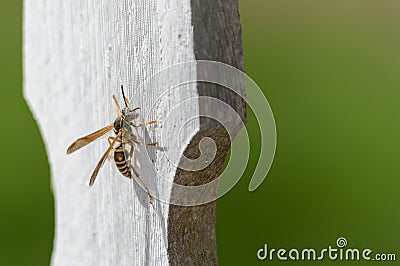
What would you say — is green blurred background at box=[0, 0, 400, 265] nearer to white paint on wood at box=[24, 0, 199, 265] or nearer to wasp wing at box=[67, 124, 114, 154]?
white paint on wood at box=[24, 0, 199, 265]

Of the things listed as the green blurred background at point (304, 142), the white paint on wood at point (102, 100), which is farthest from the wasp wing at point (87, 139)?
the green blurred background at point (304, 142)

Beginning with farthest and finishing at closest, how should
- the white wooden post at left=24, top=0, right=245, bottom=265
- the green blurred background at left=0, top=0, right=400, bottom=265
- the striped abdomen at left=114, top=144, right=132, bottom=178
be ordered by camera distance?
the green blurred background at left=0, top=0, right=400, bottom=265
the striped abdomen at left=114, top=144, right=132, bottom=178
the white wooden post at left=24, top=0, right=245, bottom=265

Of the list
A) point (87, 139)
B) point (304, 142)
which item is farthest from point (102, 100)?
point (304, 142)

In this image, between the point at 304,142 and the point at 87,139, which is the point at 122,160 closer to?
the point at 87,139

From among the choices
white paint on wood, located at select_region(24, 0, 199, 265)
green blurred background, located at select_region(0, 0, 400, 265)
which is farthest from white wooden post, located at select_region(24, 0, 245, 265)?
green blurred background, located at select_region(0, 0, 400, 265)

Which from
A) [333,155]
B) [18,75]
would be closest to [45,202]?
[18,75]

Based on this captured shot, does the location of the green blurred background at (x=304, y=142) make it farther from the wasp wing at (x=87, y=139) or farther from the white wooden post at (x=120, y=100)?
the wasp wing at (x=87, y=139)

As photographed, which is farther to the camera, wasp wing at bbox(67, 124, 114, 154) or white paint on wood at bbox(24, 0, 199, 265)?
Result: wasp wing at bbox(67, 124, 114, 154)
